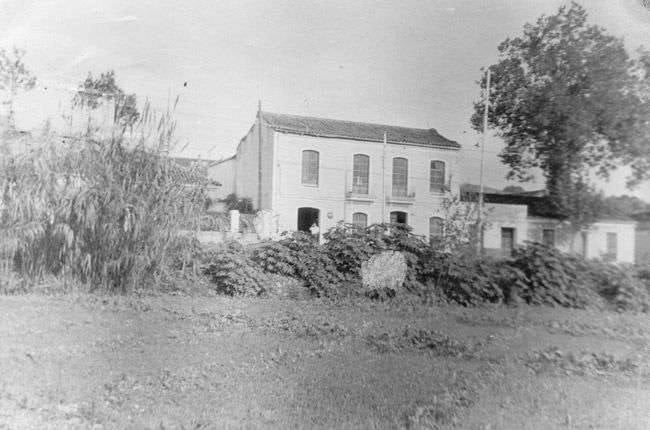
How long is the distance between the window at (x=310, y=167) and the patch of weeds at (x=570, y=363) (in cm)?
121

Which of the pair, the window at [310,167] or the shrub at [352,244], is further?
the shrub at [352,244]

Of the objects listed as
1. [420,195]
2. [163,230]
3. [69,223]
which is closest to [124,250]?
[163,230]

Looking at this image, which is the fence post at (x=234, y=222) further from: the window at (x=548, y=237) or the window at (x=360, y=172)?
the window at (x=548, y=237)

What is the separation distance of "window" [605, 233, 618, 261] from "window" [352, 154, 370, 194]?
3.08 ft

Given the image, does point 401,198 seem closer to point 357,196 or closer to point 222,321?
point 357,196

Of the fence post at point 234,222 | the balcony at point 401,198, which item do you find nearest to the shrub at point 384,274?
the balcony at point 401,198

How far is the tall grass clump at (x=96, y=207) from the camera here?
2959mm

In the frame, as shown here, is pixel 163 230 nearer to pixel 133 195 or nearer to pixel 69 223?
pixel 133 195

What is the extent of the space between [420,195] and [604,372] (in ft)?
3.70

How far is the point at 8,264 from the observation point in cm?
330

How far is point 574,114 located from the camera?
1615 millimetres

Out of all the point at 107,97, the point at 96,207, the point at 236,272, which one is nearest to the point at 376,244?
the point at 236,272

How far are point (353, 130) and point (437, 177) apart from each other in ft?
1.35

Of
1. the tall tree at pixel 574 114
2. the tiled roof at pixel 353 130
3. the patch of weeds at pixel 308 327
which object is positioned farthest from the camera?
the patch of weeds at pixel 308 327
